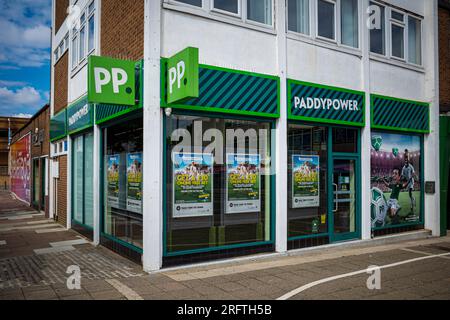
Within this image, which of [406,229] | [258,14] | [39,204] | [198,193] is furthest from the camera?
[39,204]

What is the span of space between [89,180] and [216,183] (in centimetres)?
451

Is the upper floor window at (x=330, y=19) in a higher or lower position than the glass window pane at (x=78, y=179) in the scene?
higher

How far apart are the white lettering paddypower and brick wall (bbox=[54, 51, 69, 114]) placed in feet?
26.5

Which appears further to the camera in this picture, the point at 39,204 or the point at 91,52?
the point at 39,204

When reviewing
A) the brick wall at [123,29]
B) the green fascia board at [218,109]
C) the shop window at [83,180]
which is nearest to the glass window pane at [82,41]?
the brick wall at [123,29]

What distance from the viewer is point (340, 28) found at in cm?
1017

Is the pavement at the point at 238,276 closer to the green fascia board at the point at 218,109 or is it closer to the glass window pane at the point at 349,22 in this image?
the green fascia board at the point at 218,109

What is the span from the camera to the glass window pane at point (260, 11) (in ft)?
28.3

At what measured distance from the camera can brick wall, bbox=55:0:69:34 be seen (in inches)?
549

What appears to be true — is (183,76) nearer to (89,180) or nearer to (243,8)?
(243,8)

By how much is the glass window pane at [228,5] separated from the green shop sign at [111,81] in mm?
2126

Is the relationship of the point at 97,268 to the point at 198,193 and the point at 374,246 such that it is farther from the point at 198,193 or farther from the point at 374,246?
the point at 374,246
